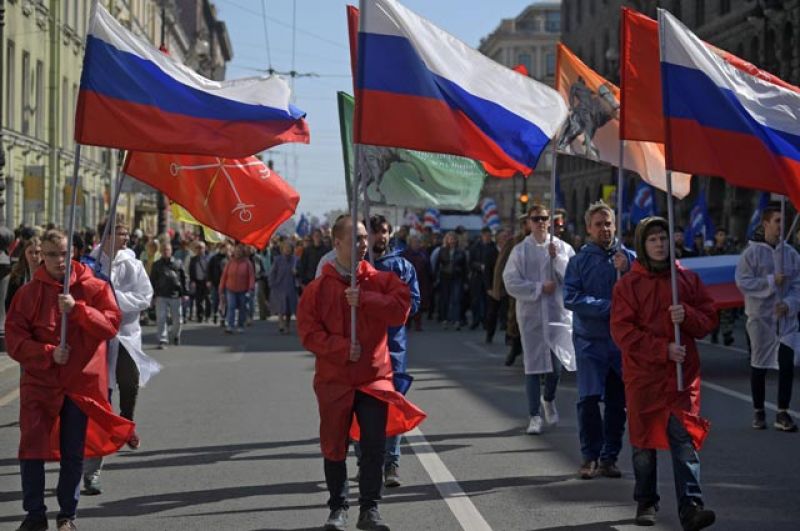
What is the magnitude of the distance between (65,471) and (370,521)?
164 cm

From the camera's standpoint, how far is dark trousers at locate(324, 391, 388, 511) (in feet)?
25.0

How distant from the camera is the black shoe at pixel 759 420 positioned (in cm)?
1177

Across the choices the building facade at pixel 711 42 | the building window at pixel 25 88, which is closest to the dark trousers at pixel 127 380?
the building facade at pixel 711 42

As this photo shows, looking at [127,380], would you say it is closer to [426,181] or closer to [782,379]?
[426,181]

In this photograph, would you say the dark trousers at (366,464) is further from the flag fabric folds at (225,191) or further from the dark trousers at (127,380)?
the dark trousers at (127,380)

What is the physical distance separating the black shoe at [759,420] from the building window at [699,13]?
147 ft

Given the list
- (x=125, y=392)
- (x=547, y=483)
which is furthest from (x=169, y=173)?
(x=547, y=483)

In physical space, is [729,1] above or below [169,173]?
above

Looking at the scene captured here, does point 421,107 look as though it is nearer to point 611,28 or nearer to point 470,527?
point 470,527

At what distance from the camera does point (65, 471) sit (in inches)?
291

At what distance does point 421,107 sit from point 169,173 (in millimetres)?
2558

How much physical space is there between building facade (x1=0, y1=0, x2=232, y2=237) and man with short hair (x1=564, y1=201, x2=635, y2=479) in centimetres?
2290

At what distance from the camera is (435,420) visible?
41.3 ft

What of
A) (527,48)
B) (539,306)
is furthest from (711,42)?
(527,48)
